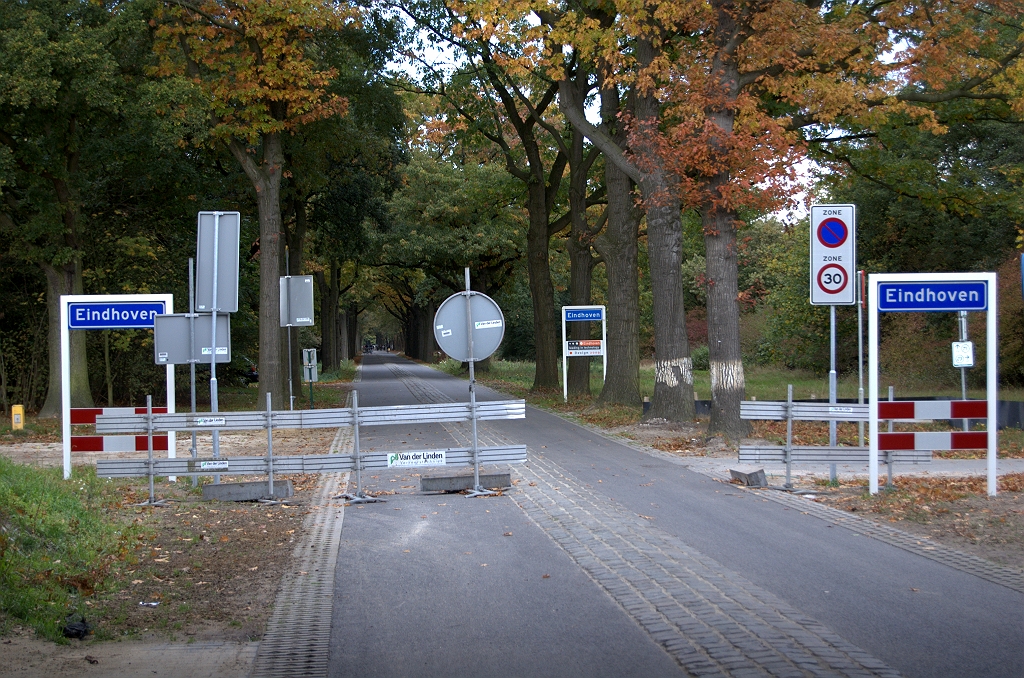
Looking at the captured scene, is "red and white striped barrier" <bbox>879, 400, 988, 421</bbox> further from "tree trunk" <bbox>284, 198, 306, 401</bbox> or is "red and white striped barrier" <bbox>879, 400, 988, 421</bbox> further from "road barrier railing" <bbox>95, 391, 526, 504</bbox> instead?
"tree trunk" <bbox>284, 198, 306, 401</bbox>

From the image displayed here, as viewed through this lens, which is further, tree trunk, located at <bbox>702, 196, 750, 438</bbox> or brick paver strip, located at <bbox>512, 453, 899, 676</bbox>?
tree trunk, located at <bbox>702, 196, 750, 438</bbox>

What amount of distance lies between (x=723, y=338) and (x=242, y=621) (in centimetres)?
1213

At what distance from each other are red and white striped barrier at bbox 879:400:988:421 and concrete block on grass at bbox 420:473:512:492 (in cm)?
469

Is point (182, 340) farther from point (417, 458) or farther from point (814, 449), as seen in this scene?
point (814, 449)

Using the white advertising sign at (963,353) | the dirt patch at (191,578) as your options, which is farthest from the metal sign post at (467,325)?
the white advertising sign at (963,353)

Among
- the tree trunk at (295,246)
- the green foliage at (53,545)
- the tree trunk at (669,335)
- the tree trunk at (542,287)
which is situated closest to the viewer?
the green foliage at (53,545)

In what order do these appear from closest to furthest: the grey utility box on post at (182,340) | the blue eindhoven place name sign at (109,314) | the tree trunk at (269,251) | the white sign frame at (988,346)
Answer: the white sign frame at (988,346) → the grey utility box on post at (182,340) → the blue eindhoven place name sign at (109,314) → the tree trunk at (269,251)

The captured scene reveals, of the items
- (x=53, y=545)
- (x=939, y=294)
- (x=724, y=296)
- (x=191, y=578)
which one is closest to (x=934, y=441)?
(x=939, y=294)

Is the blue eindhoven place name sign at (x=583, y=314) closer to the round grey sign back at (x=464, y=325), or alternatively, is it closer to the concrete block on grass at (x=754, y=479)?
the concrete block on grass at (x=754, y=479)

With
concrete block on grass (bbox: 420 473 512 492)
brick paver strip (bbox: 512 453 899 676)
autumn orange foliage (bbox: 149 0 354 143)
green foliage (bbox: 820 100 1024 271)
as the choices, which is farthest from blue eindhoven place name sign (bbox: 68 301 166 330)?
green foliage (bbox: 820 100 1024 271)

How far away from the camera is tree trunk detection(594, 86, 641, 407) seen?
A: 2431 cm

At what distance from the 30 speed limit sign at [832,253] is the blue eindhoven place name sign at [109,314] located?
8.93 meters

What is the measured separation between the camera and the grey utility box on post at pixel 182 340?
12.2 metres

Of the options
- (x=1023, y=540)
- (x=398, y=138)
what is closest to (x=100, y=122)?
(x=398, y=138)
